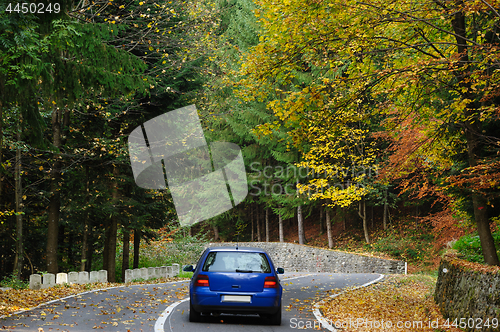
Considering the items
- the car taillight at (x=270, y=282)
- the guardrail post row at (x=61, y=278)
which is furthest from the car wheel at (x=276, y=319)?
the guardrail post row at (x=61, y=278)

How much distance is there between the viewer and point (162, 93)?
60.2ft

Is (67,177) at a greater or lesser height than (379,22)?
lesser

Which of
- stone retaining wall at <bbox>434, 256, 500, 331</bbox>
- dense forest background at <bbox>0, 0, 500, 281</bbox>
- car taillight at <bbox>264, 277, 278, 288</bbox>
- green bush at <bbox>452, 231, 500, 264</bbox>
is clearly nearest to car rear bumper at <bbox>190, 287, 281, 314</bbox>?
car taillight at <bbox>264, 277, 278, 288</bbox>

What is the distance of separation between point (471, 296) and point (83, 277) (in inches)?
496

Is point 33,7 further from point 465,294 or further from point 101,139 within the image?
point 465,294

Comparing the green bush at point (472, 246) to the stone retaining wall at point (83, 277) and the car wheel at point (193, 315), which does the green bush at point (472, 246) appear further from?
the stone retaining wall at point (83, 277)

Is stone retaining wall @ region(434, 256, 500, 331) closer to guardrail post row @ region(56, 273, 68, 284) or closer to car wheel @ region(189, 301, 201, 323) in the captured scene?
car wheel @ region(189, 301, 201, 323)

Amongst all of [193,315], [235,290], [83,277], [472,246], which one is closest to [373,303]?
[235,290]

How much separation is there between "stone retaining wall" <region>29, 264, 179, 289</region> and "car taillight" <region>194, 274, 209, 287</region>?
307 inches

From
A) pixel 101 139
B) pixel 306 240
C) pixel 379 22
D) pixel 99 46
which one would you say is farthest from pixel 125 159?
pixel 306 240

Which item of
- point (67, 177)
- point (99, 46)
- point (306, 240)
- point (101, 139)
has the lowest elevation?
point (306, 240)

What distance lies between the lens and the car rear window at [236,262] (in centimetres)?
856

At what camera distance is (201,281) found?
839 cm

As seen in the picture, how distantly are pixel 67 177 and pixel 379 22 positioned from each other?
41.9 feet
